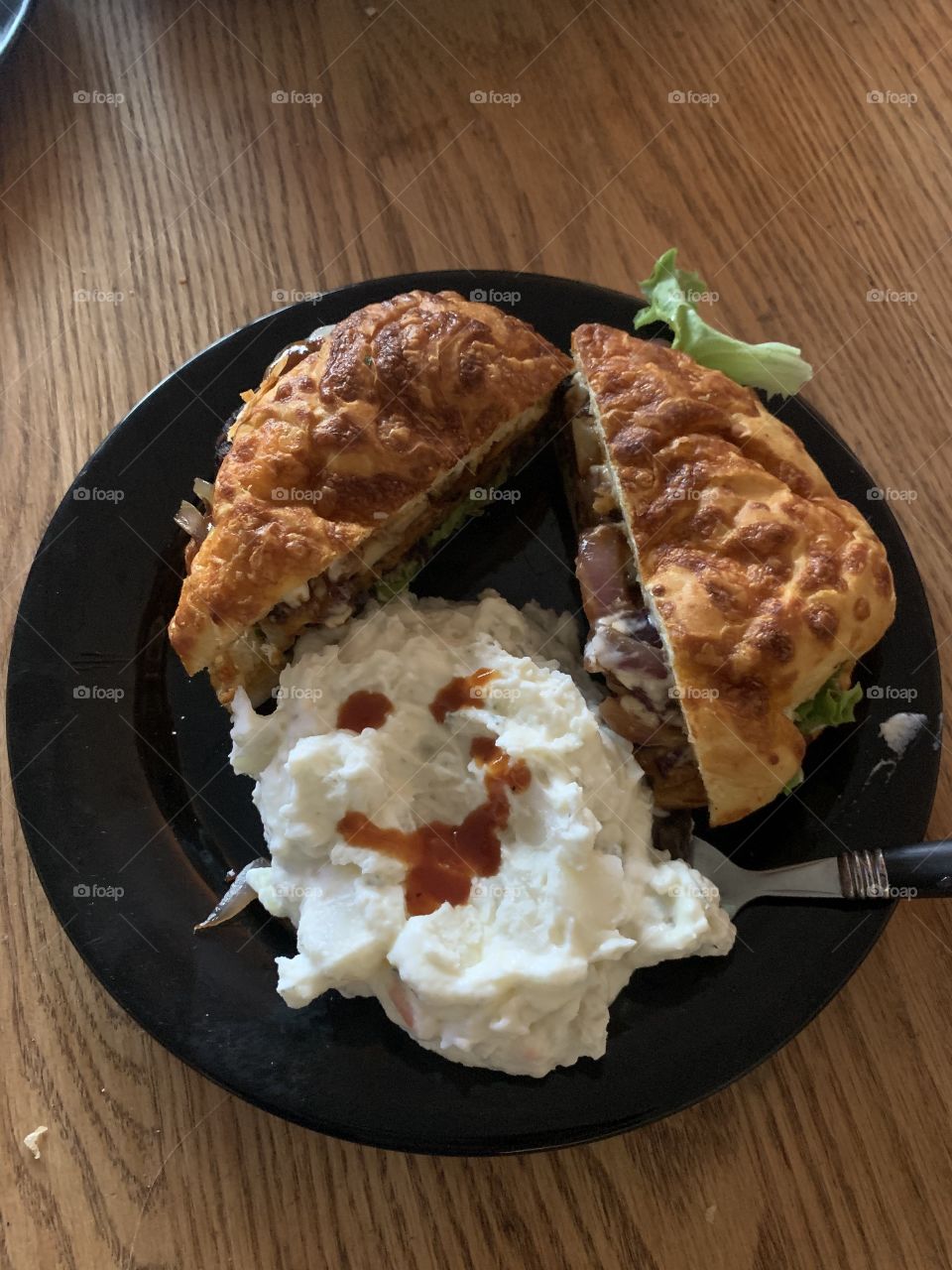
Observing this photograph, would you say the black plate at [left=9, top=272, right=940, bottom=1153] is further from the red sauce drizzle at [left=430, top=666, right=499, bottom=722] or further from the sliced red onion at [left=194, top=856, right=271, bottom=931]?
the red sauce drizzle at [left=430, top=666, right=499, bottom=722]

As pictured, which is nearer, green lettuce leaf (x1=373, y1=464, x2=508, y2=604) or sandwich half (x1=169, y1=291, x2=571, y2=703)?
sandwich half (x1=169, y1=291, x2=571, y2=703)

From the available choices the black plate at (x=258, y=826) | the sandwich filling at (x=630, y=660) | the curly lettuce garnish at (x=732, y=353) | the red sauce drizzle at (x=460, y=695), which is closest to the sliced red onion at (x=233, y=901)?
the black plate at (x=258, y=826)

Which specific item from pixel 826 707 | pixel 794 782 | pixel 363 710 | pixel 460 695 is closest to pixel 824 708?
pixel 826 707

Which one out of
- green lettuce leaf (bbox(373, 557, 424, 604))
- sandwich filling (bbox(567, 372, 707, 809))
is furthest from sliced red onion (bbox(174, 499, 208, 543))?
sandwich filling (bbox(567, 372, 707, 809))

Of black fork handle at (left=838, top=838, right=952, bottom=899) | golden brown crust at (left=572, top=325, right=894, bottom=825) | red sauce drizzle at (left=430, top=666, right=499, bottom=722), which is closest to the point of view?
black fork handle at (left=838, top=838, right=952, bottom=899)

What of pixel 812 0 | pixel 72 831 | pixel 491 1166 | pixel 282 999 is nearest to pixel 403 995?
pixel 282 999

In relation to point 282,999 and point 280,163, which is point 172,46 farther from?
point 282,999

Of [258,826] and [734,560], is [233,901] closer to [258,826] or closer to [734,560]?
[258,826]
